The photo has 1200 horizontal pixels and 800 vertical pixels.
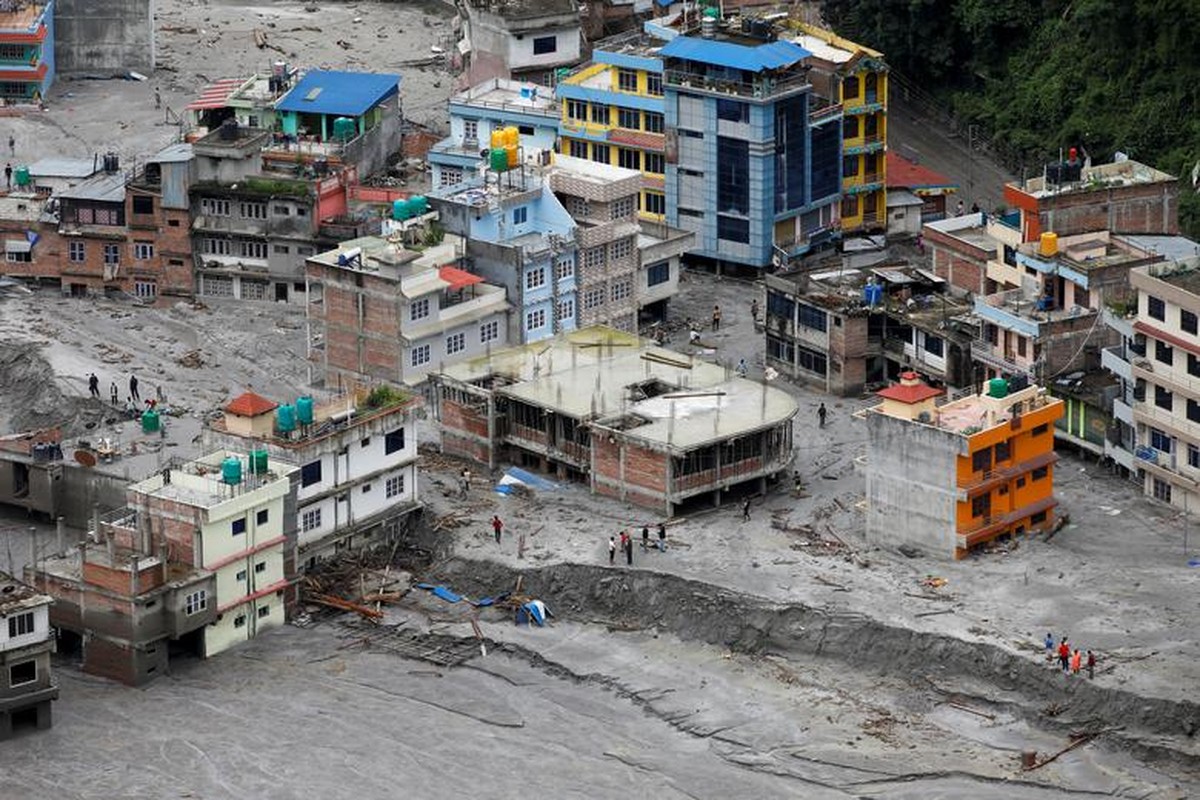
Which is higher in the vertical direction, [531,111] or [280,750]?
[531,111]

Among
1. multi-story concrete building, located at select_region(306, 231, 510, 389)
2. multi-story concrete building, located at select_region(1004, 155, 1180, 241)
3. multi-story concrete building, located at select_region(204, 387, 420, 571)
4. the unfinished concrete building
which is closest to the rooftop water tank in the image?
multi-story concrete building, located at select_region(204, 387, 420, 571)

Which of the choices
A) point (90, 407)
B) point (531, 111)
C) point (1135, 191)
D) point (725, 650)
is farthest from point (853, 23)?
point (725, 650)

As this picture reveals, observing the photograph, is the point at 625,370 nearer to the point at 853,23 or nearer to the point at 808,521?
the point at 808,521

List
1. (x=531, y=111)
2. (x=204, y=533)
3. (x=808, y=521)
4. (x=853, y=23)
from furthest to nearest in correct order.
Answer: (x=853, y=23) < (x=531, y=111) < (x=808, y=521) < (x=204, y=533)

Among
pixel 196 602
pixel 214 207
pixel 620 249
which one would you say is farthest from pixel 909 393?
pixel 214 207

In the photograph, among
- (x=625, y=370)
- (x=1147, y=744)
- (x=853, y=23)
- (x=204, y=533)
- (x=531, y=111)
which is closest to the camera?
(x=1147, y=744)

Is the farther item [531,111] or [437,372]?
[531,111]

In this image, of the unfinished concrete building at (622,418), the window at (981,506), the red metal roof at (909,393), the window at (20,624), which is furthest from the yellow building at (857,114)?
the window at (20,624)

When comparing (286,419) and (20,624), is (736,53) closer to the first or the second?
(286,419)
